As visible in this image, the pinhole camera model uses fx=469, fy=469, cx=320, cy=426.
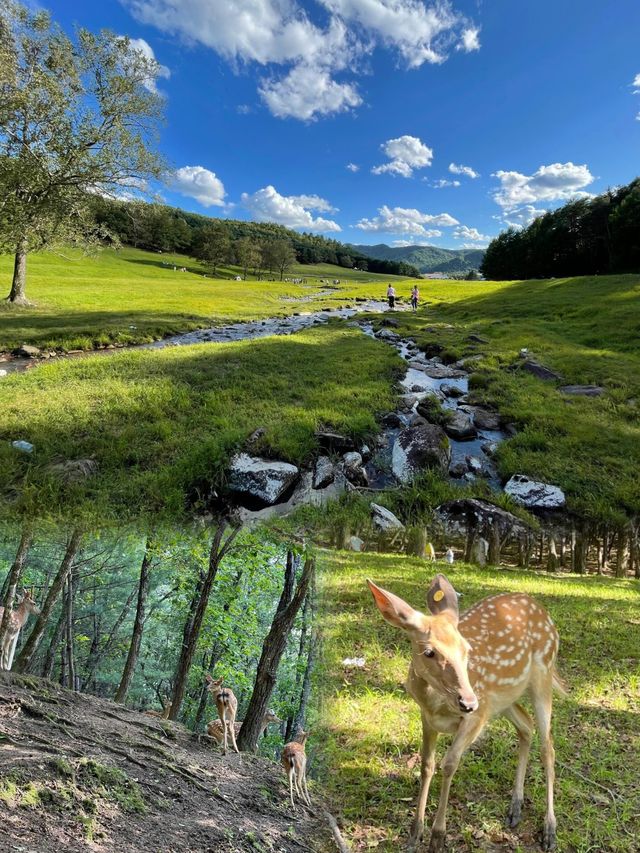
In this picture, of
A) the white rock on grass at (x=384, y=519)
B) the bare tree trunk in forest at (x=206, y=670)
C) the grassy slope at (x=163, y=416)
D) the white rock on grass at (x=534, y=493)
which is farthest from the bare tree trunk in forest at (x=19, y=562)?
the white rock on grass at (x=534, y=493)

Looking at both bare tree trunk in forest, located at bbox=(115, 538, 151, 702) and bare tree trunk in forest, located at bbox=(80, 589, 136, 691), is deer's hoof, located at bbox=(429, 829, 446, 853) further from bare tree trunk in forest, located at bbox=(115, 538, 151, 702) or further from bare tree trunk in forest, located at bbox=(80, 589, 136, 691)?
bare tree trunk in forest, located at bbox=(80, 589, 136, 691)

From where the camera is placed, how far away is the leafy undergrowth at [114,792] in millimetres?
2531

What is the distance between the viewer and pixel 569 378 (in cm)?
1755

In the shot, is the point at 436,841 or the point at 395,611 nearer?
the point at 395,611

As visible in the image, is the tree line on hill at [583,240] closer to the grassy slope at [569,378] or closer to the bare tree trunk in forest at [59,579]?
the grassy slope at [569,378]

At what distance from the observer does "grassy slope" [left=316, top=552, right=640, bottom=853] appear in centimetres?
325

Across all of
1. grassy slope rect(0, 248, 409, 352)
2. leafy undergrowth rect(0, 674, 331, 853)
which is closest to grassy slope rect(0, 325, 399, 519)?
leafy undergrowth rect(0, 674, 331, 853)

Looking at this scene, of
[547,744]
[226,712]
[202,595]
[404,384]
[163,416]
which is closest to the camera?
[547,744]

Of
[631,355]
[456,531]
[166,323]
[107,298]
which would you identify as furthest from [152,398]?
[107,298]

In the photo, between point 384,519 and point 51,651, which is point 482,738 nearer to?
point 384,519

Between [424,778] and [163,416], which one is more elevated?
[163,416]

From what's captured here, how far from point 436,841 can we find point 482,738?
4.96 feet

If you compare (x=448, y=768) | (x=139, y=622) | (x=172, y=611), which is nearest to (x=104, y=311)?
(x=172, y=611)

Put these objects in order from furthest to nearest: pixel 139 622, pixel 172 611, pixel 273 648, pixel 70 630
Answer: pixel 172 611, pixel 139 622, pixel 70 630, pixel 273 648
